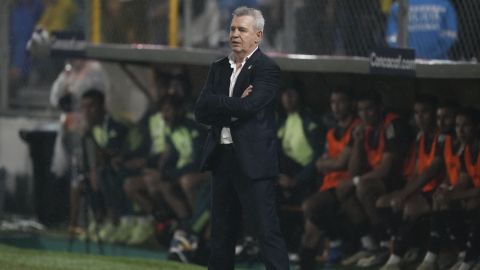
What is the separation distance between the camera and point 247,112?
782cm

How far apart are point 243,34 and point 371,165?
292 centimetres

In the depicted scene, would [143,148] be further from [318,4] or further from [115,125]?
[318,4]

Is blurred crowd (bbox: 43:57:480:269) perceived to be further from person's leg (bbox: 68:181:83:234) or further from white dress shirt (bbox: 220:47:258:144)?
white dress shirt (bbox: 220:47:258:144)

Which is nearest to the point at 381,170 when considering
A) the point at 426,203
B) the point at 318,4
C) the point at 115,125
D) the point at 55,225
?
the point at 426,203

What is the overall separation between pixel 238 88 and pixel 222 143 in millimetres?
339

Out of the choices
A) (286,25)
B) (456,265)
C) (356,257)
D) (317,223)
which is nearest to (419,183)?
(456,265)

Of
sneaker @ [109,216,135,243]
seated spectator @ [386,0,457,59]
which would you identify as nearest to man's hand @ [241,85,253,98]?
seated spectator @ [386,0,457,59]

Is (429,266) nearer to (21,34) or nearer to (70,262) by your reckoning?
(70,262)

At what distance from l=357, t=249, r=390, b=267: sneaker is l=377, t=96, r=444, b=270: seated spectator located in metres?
0.10

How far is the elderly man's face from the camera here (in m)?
7.84

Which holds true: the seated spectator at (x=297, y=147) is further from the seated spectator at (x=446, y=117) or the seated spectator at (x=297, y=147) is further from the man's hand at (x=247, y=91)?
the man's hand at (x=247, y=91)

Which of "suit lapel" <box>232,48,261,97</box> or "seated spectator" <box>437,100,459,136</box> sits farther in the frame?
"seated spectator" <box>437,100,459,136</box>

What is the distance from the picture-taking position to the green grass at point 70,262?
34.0ft

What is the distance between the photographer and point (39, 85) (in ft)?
48.0
